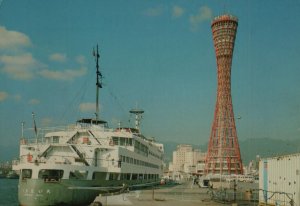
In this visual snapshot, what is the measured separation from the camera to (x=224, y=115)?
83.3 meters

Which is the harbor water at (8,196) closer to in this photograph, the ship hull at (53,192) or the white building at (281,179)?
the ship hull at (53,192)

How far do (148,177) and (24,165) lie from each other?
23825 millimetres

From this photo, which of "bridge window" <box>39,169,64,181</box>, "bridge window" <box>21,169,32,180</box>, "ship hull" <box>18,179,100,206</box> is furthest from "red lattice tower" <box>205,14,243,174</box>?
"bridge window" <box>21,169,32,180</box>

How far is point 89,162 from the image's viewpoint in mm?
30141

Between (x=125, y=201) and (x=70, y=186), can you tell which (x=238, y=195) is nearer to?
Answer: (x=125, y=201)

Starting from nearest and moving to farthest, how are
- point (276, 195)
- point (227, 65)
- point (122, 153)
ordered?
point (276, 195), point (122, 153), point (227, 65)

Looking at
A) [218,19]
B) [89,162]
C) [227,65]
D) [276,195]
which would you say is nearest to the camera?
[276,195]

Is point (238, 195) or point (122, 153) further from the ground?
point (122, 153)

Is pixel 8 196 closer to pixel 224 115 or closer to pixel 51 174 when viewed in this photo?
pixel 51 174

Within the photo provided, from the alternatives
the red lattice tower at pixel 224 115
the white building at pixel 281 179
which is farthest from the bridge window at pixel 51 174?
the red lattice tower at pixel 224 115

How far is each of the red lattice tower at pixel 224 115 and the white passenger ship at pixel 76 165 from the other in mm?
45173

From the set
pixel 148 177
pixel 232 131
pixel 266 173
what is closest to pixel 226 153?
pixel 232 131

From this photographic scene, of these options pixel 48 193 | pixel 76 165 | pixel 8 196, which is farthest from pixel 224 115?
pixel 48 193

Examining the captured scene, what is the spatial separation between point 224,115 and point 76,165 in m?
59.6
